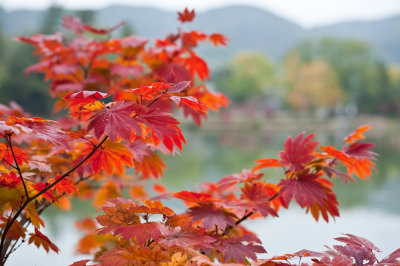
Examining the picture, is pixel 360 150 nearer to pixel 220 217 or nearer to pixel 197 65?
pixel 220 217

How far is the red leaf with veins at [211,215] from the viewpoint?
2.28ft

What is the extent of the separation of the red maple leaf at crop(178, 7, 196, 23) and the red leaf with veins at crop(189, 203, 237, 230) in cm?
55

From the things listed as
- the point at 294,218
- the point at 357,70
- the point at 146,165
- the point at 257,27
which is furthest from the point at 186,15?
the point at 257,27

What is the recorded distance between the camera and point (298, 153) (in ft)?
2.52

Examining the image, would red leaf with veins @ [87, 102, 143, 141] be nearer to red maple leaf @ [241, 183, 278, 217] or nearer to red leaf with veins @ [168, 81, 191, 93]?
red leaf with veins @ [168, 81, 191, 93]

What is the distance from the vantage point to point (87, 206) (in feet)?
14.8

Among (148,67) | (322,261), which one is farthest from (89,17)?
(322,261)

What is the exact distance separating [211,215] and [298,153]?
220 millimetres

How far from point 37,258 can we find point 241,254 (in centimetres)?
202

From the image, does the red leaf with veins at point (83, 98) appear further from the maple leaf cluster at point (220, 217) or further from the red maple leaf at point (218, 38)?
the red maple leaf at point (218, 38)

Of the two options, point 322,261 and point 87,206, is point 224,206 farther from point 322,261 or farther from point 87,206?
point 87,206

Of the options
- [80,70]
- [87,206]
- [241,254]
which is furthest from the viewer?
[87,206]

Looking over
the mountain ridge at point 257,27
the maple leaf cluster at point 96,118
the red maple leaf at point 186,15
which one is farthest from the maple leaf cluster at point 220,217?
the mountain ridge at point 257,27

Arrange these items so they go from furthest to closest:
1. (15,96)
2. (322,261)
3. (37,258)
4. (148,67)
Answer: (15,96)
(37,258)
(148,67)
(322,261)
